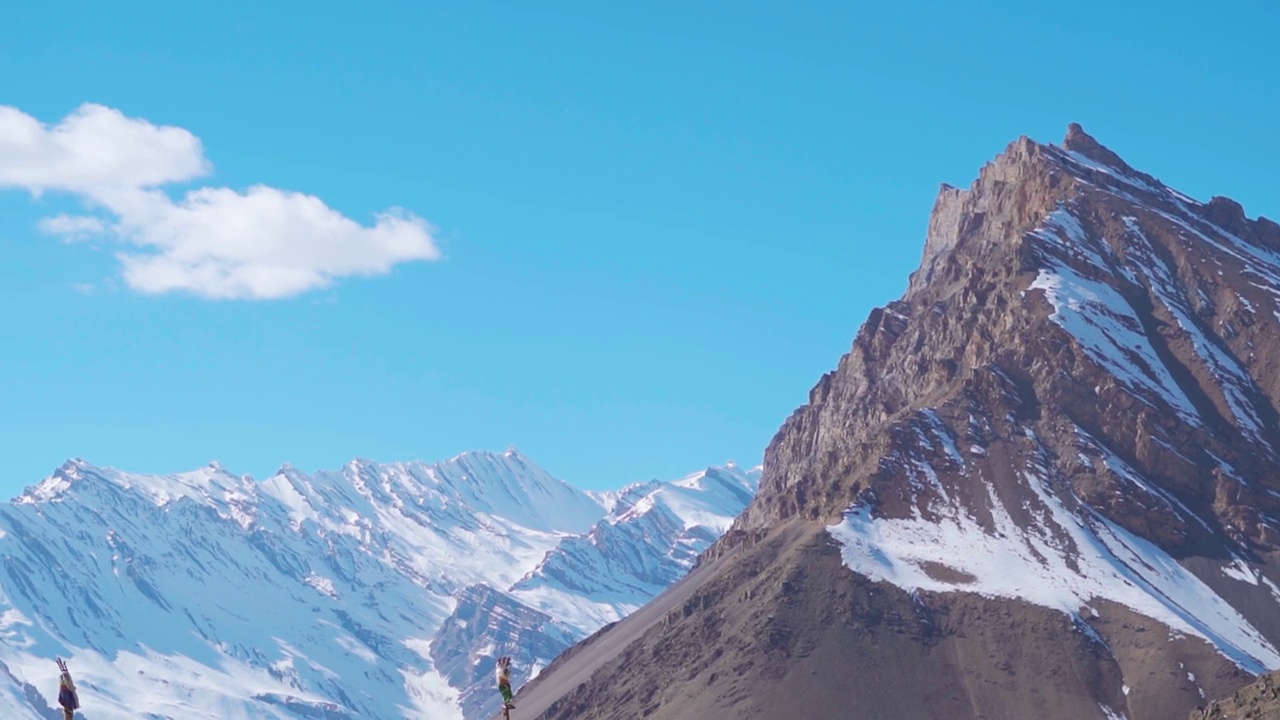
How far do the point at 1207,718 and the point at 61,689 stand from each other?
66700 mm

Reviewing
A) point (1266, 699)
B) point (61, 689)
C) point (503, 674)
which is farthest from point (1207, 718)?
point (61, 689)

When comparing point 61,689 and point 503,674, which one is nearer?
point 61,689

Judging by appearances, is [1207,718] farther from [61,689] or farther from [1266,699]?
[61,689]

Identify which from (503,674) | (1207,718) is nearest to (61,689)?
(503,674)

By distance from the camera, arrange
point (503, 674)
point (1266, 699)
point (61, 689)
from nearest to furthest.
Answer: point (61, 689) < point (503, 674) < point (1266, 699)

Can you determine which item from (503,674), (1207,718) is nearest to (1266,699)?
(1207,718)

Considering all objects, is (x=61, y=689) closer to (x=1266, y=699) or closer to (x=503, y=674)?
(x=503, y=674)

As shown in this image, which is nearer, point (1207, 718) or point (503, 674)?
point (503, 674)

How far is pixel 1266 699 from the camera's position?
11700cm

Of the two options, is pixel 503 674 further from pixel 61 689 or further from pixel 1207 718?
pixel 1207 718

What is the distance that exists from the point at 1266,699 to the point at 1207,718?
3648mm

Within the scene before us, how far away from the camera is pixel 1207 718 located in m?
118

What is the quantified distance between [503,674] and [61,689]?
22.1m

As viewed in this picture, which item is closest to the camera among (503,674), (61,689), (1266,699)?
(61,689)
